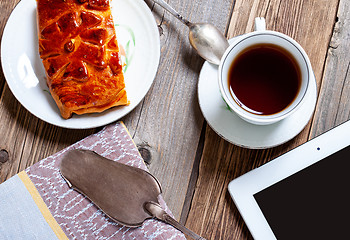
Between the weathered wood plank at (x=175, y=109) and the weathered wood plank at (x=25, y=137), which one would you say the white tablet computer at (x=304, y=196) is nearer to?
the weathered wood plank at (x=175, y=109)

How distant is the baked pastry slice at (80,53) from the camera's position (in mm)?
1007

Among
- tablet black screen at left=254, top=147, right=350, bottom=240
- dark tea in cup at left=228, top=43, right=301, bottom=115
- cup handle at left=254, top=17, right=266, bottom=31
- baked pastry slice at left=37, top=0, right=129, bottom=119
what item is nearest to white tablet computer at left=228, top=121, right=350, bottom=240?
tablet black screen at left=254, top=147, right=350, bottom=240

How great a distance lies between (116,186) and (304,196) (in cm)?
43

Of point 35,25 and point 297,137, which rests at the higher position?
point 35,25

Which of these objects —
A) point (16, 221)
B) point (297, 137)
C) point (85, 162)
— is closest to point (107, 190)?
point (85, 162)

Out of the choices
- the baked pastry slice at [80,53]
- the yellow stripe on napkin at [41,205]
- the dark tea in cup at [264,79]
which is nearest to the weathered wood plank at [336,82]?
the dark tea in cup at [264,79]

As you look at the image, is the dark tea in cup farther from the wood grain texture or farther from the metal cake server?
the metal cake server

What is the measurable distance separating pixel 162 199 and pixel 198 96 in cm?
25

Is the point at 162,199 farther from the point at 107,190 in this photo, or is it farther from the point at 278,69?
the point at 278,69

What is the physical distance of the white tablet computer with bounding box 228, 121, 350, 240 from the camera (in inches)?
41.1

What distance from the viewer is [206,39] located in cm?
105

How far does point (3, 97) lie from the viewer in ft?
3.67

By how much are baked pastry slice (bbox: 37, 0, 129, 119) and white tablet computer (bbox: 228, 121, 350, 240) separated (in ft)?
1.28

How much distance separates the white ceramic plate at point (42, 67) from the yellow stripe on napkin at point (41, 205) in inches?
5.9
